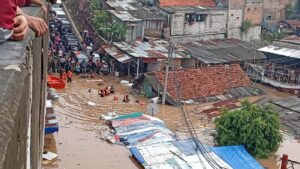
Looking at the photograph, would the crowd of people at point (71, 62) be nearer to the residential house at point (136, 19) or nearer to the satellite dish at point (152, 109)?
the residential house at point (136, 19)

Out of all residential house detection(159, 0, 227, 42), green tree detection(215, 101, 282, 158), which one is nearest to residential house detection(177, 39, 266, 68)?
residential house detection(159, 0, 227, 42)

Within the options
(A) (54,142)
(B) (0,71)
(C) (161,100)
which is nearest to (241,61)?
(C) (161,100)

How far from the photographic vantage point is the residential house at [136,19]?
85.0 ft

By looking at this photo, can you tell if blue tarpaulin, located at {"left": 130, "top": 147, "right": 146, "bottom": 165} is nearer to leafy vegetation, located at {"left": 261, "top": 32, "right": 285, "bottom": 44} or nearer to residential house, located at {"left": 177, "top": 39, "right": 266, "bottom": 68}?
residential house, located at {"left": 177, "top": 39, "right": 266, "bottom": 68}

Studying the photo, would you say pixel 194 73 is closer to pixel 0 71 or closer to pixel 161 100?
pixel 161 100

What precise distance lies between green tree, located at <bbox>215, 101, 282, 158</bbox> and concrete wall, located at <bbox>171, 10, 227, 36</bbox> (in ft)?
43.3

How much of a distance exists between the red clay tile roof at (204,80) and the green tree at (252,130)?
5241 mm

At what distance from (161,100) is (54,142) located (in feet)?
20.3

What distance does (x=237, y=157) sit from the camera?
13836 mm


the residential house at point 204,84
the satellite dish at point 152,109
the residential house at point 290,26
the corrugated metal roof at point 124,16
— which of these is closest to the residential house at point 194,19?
the corrugated metal roof at point 124,16

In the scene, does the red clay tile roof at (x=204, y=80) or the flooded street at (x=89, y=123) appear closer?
the flooded street at (x=89, y=123)

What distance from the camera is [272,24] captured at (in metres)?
33.4

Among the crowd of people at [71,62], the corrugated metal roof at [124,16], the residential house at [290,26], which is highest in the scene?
the corrugated metal roof at [124,16]

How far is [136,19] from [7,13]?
79.3 ft
